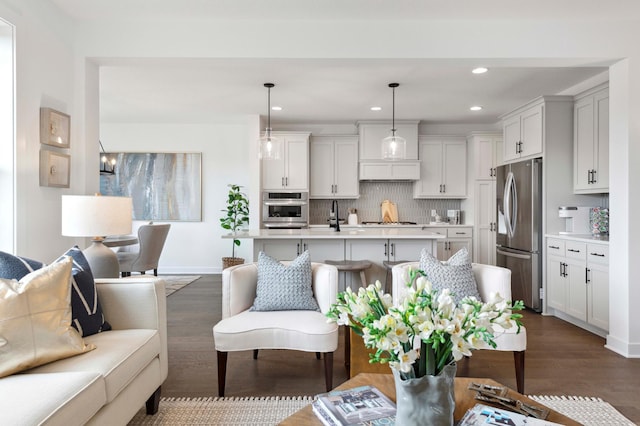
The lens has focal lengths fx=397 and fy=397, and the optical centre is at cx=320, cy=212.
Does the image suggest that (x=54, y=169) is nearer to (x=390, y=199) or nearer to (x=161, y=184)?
(x=161, y=184)

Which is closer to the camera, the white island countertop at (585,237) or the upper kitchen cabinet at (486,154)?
the white island countertop at (585,237)

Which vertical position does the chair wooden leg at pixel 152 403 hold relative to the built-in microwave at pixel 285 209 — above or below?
below

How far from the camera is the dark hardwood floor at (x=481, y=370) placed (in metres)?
2.46

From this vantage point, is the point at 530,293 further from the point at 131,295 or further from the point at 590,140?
the point at 131,295

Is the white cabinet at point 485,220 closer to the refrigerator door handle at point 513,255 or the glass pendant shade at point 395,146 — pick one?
the refrigerator door handle at point 513,255

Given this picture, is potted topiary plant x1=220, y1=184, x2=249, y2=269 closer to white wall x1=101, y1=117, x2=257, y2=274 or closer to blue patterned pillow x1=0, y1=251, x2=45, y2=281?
white wall x1=101, y1=117, x2=257, y2=274

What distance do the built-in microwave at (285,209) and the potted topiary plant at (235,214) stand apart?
352mm

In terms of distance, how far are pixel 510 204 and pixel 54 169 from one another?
4.65 meters

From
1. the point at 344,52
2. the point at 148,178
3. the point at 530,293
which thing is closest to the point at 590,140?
the point at 530,293

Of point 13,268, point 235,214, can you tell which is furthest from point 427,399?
point 235,214

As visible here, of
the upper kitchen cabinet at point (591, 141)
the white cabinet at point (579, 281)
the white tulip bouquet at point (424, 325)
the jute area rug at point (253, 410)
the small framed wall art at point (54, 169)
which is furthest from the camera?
the upper kitchen cabinet at point (591, 141)

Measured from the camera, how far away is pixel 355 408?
134cm

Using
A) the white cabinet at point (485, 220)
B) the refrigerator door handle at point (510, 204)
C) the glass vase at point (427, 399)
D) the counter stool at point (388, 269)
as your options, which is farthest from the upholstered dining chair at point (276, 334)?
the white cabinet at point (485, 220)

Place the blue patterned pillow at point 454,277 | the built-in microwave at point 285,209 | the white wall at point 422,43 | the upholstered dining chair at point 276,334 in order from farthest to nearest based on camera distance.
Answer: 1. the built-in microwave at point 285,209
2. the white wall at point 422,43
3. the blue patterned pillow at point 454,277
4. the upholstered dining chair at point 276,334
